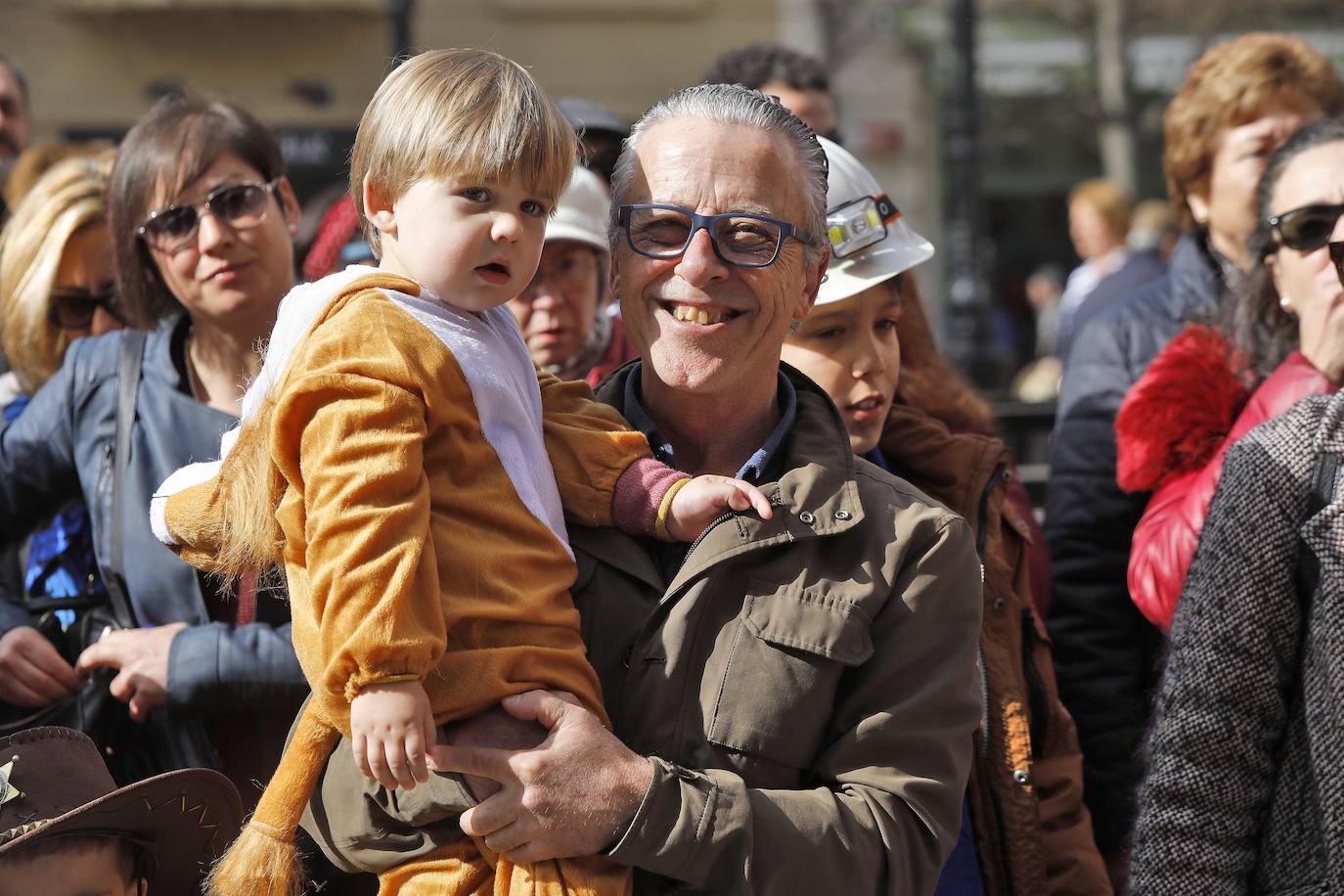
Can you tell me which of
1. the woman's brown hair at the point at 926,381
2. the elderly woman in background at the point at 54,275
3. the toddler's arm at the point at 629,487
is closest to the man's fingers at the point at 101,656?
the elderly woman in background at the point at 54,275

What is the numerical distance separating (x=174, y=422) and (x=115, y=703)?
2.07 ft

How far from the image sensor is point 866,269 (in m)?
3.14

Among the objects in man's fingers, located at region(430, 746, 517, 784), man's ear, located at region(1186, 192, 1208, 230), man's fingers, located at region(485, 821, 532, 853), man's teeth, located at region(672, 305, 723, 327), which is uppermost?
man's ear, located at region(1186, 192, 1208, 230)

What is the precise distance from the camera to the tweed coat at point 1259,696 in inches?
93.7

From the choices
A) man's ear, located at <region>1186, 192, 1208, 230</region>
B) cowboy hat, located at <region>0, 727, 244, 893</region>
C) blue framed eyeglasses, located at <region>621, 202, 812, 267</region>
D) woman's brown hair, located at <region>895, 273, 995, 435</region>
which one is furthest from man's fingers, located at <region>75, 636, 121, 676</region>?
man's ear, located at <region>1186, 192, 1208, 230</region>

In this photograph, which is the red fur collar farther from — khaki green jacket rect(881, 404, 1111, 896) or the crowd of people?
khaki green jacket rect(881, 404, 1111, 896)

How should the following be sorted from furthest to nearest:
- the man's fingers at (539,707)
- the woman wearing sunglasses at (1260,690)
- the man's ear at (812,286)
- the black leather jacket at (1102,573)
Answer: the black leather jacket at (1102,573)
the man's ear at (812,286)
the woman wearing sunglasses at (1260,690)
the man's fingers at (539,707)

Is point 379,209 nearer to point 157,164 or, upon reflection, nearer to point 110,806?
point 110,806

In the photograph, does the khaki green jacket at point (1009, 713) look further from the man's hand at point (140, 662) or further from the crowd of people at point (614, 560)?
the man's hand at point (140, 662)

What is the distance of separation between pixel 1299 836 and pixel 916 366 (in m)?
→ 1.64

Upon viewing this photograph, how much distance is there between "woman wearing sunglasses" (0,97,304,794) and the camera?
294 cm

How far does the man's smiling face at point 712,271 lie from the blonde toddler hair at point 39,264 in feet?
6.46

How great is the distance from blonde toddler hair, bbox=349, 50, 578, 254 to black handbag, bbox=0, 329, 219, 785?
1115mm

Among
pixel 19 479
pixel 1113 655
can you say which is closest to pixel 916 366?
pixel 1113 655
